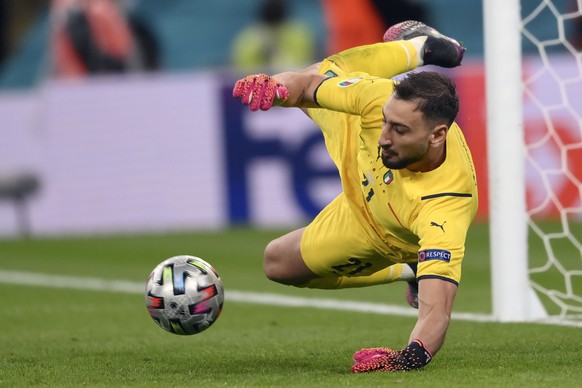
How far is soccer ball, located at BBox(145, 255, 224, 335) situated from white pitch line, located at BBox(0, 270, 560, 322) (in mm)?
2086

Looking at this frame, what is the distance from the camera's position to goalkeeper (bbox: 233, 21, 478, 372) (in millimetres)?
5621

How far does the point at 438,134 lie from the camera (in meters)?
5.77

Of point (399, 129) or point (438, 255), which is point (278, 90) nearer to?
point (399, 129)

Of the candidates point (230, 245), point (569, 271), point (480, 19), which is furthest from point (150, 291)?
point (480, 19)

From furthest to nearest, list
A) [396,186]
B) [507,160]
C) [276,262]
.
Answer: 1. [507,160]
2. [276,262]
3. [396,186]

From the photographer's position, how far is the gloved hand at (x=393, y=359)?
5.58m

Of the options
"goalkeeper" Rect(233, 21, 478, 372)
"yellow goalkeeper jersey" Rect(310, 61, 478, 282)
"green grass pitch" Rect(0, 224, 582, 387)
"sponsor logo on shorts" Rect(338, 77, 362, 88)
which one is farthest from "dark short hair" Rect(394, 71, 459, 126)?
"green grass pitch" Rect(0, 224, 582, 387)

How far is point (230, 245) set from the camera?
12.6 m

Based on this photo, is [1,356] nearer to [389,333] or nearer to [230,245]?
[389,333]

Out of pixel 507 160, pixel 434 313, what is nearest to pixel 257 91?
pixel 434 313

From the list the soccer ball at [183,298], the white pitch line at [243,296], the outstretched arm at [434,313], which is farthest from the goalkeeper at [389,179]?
the white pitch line at [243,296]

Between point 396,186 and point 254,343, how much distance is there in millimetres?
1483

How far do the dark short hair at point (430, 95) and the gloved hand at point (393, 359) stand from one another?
98 centimetres

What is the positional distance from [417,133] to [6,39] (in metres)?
13.4
